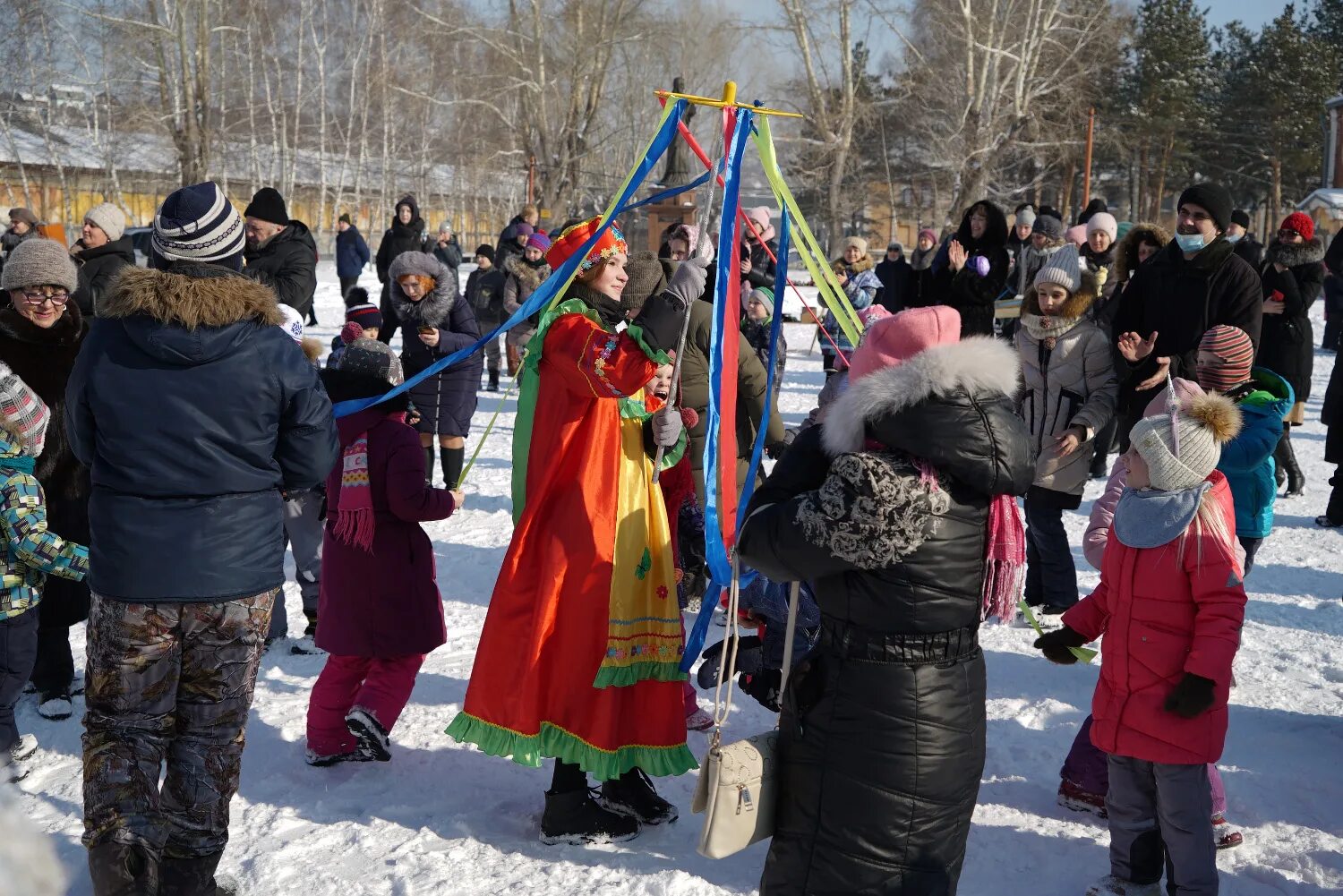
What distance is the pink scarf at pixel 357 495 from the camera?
3.79 meters

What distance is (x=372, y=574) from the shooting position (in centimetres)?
387

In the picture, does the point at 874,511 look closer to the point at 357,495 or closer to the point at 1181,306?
the point at 357,495

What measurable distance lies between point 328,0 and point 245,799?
114ft

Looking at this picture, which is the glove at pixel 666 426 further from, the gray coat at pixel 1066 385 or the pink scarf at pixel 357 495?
the gray coat at pixel 1066 385

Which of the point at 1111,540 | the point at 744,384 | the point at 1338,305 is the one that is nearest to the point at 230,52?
the point at 1338,305

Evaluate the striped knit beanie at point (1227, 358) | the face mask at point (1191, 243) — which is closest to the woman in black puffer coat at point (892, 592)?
the striped knit beanie at point (1227, 358)

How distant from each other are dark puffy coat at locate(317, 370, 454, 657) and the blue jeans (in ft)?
9.22

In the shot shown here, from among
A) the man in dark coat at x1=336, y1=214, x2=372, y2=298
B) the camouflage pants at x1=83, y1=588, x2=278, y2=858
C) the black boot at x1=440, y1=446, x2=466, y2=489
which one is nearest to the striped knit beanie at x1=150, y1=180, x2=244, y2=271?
the camouflage pants at x1=83, y1=588, x2=278, y2=858

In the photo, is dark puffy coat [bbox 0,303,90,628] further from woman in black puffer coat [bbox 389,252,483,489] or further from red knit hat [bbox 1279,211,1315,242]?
red knit hat [bbox 1279,211,1315,242]

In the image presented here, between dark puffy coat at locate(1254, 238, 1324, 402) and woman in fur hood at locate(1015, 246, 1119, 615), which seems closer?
woman in fur hood at locate(1015, 246, 1119, 615)

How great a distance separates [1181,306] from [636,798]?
11.1 ft

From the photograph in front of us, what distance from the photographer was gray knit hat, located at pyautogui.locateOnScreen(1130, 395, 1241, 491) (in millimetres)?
2916

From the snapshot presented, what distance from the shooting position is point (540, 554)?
3.34m

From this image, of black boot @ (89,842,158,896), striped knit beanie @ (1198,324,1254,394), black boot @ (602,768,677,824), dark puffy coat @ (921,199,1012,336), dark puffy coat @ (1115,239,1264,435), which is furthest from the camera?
dark puffy coat @ (921,199,1012,336)
